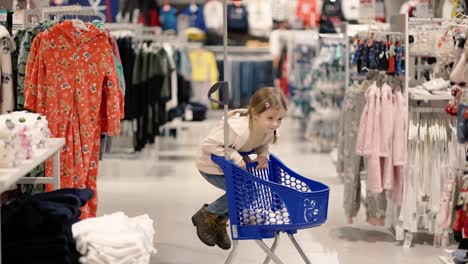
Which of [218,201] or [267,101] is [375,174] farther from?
[267,101]

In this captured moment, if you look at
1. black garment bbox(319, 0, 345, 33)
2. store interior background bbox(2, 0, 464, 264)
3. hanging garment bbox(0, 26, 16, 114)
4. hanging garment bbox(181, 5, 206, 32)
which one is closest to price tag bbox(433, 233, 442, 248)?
store interior background bbox(2, 0, 464, 264)

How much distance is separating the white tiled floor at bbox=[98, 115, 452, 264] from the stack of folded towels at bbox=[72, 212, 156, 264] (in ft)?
7.44

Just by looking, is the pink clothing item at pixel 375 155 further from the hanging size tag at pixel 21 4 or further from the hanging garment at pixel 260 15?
the hanging garment at pixel 260 15

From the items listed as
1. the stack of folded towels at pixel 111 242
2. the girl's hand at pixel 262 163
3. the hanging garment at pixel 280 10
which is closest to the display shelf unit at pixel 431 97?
the girl's hand at pixel 262 163

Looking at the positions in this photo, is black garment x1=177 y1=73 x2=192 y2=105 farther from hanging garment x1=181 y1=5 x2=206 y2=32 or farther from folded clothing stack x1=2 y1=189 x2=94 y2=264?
folded clothing stack x1=2 y1=189 x2=94 y2=264

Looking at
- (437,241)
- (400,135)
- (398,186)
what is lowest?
(437,241)

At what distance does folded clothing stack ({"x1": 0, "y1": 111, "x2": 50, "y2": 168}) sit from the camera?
339 centimetres

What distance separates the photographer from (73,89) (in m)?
5.32

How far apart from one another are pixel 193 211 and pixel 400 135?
2163mm

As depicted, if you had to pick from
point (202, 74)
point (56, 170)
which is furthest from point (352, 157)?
→ point (202, 74)

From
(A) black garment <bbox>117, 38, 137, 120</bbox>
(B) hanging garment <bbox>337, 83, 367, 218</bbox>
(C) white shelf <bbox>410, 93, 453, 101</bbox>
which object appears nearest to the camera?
(C) white shelf <bbox>410, 93, 453, 101</bbox>

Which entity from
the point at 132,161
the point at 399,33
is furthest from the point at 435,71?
the point at 132,161

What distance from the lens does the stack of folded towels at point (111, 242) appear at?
3.32m

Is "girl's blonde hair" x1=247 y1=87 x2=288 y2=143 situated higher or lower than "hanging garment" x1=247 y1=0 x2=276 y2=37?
lower
